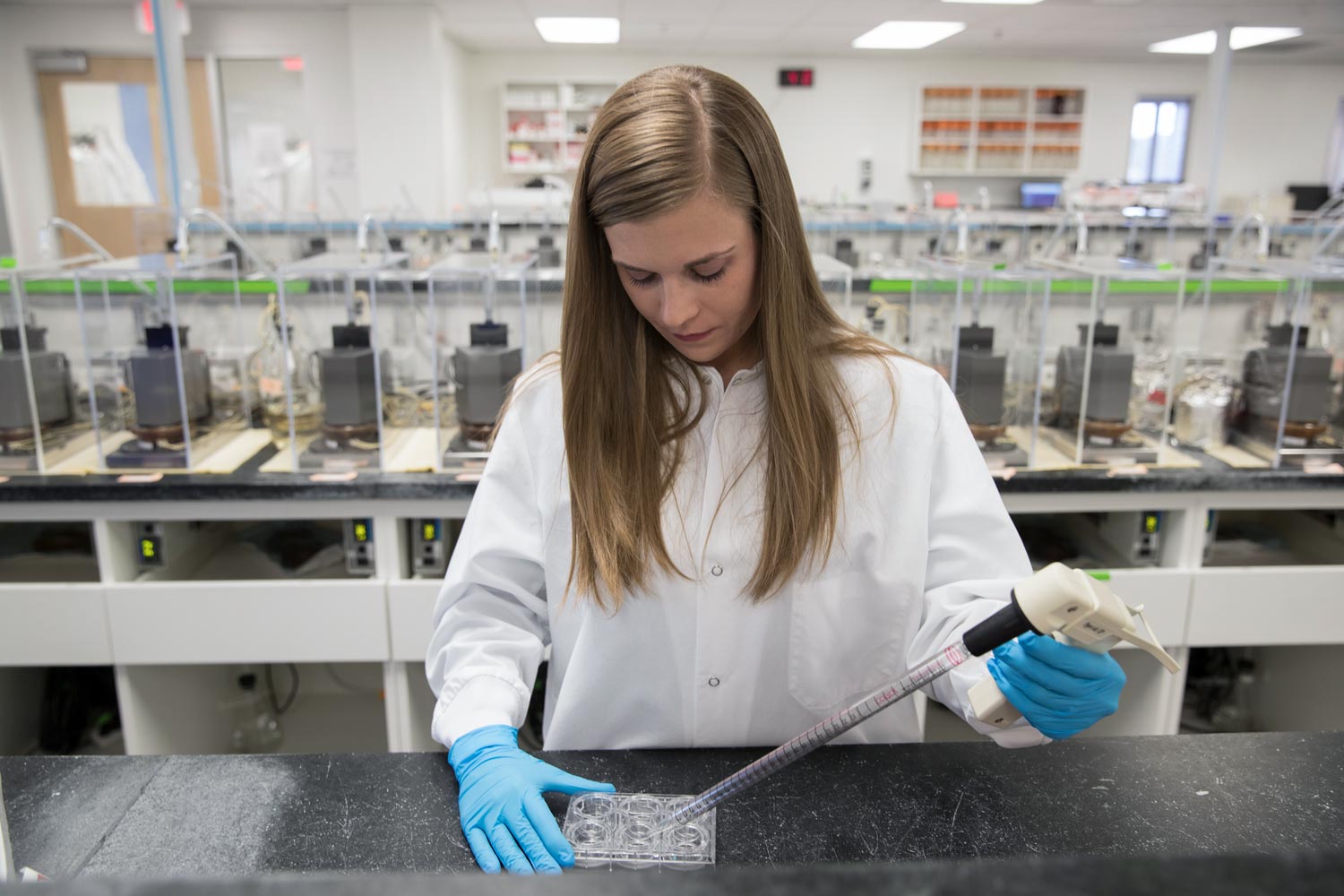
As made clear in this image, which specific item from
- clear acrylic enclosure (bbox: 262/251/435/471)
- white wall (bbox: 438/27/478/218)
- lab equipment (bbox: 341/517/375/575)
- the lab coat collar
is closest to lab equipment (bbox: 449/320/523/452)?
clear acrylic enclosure (bbox: 262/251/435/471)

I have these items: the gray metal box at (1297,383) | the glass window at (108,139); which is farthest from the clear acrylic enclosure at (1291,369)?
the glass window at (108,139)

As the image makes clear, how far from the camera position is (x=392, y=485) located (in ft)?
6.15

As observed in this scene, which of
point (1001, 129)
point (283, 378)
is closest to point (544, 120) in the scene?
point (1001, 129)

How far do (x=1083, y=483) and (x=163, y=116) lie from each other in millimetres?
3739

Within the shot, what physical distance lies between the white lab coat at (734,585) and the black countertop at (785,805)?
6.1 inches

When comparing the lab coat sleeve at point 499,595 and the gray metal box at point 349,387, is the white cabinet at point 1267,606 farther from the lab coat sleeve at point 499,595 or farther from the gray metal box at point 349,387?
the gray metal box at point 349,387

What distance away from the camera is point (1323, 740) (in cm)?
93

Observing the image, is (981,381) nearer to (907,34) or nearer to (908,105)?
(907,34)

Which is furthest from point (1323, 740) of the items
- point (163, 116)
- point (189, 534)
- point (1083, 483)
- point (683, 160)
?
point (163, 116)

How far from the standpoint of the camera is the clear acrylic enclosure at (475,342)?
199cm

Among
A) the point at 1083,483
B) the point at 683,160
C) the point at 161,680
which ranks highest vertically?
the point at 683,160

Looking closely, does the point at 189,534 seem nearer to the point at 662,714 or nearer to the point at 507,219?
the point at 662,714

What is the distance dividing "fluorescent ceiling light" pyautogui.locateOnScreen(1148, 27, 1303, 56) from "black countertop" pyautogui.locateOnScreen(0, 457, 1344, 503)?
6427mm

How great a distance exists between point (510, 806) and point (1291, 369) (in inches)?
76.6
